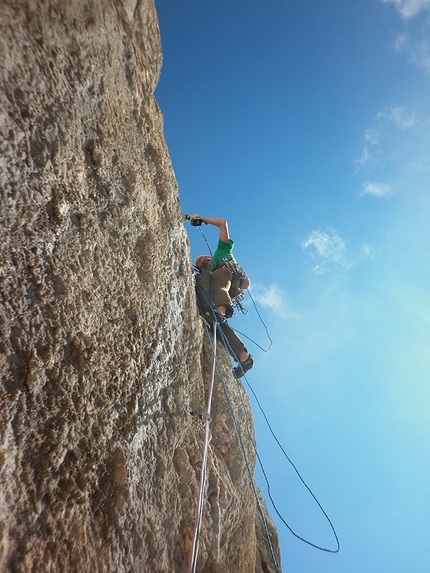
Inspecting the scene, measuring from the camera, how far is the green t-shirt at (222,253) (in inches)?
211

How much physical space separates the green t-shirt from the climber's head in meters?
0.60

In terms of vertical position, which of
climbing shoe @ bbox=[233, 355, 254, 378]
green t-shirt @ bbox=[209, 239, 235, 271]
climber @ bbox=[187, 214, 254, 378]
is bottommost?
climbing shoe @ bbox=[233, 355, 254, 378]

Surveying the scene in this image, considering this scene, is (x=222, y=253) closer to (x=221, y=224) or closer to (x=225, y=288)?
(x=221, y=224)

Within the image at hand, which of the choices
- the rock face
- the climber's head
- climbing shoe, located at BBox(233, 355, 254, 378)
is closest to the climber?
climbing shoe, located at BBox(233, 355, 254, 378)

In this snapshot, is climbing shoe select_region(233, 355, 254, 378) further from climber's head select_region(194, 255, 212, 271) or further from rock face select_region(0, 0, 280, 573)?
climber's head select_region(194, 255, 212, 271)

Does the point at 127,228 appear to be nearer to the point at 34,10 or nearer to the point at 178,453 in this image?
the point at 34,10

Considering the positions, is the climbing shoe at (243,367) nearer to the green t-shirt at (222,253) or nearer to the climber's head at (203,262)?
the green t-shirt at (222,253)

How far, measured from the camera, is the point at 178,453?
103 inches

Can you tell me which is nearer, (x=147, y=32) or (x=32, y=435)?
(x=32, y=435)

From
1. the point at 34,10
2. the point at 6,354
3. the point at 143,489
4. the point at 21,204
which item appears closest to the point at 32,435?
the point at 6,354

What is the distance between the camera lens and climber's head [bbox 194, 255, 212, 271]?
606 cm

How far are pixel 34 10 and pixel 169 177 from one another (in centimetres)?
163

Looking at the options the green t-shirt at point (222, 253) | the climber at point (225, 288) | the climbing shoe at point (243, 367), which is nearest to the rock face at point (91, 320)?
the climber at point (225, 288)

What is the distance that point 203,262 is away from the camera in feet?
20.0
